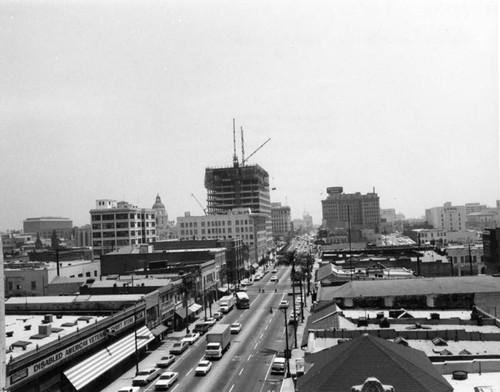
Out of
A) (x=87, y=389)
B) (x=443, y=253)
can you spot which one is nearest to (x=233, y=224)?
(x=443, y=253)

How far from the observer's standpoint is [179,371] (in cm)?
4816

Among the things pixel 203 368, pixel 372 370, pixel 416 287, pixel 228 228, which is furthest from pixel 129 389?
pixel 228 228

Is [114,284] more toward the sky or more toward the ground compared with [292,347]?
more toward the sky

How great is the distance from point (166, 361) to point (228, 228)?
113320mm

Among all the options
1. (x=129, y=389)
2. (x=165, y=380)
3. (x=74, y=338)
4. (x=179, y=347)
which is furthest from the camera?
(x=179, y=347)

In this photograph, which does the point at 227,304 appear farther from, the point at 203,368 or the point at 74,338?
the point at 74,338

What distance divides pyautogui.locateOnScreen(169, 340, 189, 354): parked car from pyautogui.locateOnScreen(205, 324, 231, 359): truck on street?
3642 millimetres

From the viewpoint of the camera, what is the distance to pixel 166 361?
50.3m

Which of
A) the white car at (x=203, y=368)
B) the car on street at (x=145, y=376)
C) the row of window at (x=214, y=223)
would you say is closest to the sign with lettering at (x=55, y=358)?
the car on street at (x=145, y=376)

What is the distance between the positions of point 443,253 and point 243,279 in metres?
46.6

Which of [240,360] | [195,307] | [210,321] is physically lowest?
[240,360]

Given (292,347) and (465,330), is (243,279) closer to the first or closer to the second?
(292,347)

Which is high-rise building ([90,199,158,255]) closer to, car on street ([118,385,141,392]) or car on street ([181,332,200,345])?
car on street ([181,332,200,345])

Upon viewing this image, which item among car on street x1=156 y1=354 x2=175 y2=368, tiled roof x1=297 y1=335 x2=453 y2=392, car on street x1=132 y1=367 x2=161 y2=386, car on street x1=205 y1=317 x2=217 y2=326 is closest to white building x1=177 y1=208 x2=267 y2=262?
car on street x1=205 y1=317 x2=217 y2=326
